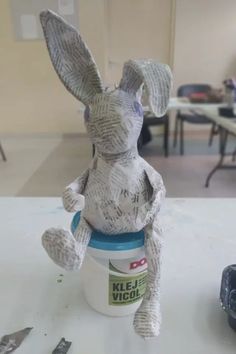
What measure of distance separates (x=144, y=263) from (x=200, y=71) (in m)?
3.37

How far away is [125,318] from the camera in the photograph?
53 cm

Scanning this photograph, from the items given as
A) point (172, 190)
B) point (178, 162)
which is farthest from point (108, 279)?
point (178, 162)

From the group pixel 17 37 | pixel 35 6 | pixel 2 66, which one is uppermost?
pixel 35 6

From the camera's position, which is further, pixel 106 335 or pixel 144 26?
pixel 144 26

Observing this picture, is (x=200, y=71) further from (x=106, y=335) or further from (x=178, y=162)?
(x=106, y=335)

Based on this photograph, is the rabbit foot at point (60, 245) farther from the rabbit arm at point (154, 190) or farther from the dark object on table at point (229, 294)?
the dark object on table at point (229, 294)

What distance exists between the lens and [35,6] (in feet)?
9.68

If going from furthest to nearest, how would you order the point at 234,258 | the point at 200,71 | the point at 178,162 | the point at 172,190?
the point at 200,71 → the point at 178,162 → the point at 172,190 → the point at 234,258

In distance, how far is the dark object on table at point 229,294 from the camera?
19.3 inches

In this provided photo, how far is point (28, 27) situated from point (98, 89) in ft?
9.87

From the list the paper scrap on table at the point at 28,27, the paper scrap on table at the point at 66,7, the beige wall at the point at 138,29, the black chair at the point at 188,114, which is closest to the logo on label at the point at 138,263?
the black chair at the point at 188,114

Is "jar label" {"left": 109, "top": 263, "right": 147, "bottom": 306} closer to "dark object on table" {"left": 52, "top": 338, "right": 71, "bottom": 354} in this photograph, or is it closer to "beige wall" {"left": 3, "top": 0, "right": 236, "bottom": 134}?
"dark object on table" {"left": 52, "top": 338, "right": 71, "bottom": 354}

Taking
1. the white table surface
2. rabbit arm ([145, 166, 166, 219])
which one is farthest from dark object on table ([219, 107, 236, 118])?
rabbit arm ([145, 166, 166, 219])

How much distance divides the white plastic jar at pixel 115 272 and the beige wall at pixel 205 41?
9.95ft
